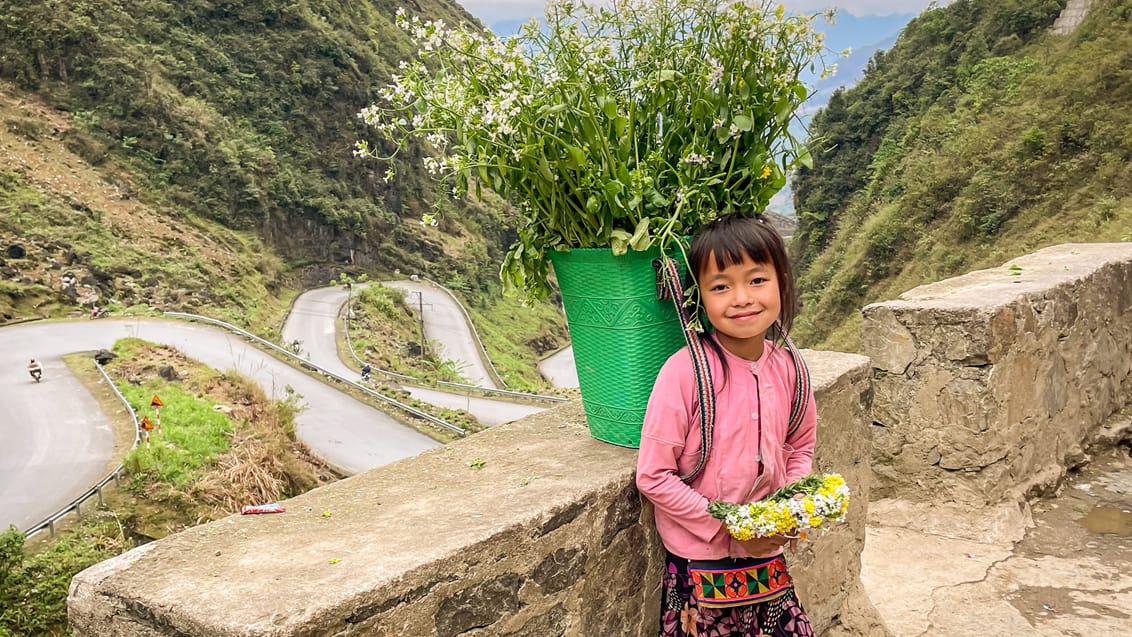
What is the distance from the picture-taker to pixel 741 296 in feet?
4.64

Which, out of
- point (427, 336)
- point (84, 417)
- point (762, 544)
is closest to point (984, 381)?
point (762, 544)

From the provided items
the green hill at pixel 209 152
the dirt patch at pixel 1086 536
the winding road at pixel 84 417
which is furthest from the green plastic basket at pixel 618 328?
the green hill at pixel 209 152

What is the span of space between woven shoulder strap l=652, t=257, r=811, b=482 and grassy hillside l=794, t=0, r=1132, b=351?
10.8 m

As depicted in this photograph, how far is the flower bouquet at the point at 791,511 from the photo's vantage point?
1.30 metres

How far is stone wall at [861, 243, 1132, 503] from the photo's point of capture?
3.09 m

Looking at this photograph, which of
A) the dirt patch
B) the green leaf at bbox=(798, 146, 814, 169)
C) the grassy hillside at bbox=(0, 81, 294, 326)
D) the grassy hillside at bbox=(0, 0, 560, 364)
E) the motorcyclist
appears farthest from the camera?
the grassy hillside at bbox=(0, 0, 560, 364)

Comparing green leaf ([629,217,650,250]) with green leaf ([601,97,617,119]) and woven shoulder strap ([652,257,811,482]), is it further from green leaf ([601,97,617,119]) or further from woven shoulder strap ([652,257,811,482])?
green leaf ([601,97,617,119])

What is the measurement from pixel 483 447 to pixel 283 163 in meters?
38.3

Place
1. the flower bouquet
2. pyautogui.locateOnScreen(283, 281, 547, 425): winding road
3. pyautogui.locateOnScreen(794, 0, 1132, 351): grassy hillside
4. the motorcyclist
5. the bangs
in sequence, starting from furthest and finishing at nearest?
pyautogui.locateOnScreen(283, 281, 547, 425): winding road, pyautogui.locateOnScreen(794, 0, 1132, 351): grassy hillside, the motorcyclist, the bangs, the flower bouquet

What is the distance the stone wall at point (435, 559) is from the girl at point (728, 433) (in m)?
0.12

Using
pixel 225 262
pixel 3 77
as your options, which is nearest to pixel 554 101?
pixel 225 262

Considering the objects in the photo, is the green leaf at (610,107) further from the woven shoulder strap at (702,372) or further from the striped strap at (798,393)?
the striped strap at (798,393)

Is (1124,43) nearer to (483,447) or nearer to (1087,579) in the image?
(1087,579)

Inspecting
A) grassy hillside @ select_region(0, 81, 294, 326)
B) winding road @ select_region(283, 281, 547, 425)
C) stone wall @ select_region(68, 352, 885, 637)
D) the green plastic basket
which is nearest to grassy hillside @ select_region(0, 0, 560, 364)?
grassy hillside @ select_region(0, 81, 294, 326)
